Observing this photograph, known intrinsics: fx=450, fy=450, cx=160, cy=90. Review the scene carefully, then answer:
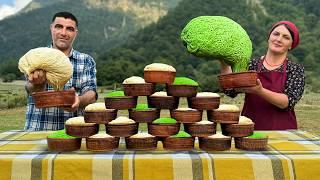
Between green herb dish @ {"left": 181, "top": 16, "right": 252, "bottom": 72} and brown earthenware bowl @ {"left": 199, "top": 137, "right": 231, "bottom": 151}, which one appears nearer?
brown earthenware bowl @ {"left": 199, "top": 137, "right": 231, "bottom": 151}

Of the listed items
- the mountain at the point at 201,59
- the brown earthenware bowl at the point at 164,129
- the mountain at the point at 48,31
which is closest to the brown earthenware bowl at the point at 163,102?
the brown earthenware bowl at the point at 164,129

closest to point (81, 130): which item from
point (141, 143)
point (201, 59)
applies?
point (141, 143)

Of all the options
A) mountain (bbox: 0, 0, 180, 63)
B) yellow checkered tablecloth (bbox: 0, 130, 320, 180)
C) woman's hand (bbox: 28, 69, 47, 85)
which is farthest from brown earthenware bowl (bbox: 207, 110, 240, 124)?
mountain (bbox: 0, 0, 180, 63)

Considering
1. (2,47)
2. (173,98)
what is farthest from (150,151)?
(2,47)

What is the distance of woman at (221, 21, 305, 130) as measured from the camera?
13.0 ft

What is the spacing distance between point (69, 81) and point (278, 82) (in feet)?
6.76

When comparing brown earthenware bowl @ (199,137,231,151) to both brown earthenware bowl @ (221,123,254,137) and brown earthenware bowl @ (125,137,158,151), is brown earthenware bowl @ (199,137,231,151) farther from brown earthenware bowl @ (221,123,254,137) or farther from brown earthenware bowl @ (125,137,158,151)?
brown earthenware bowl @ (125,137,158,151)

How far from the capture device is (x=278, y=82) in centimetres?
406

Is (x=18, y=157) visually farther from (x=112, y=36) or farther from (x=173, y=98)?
(x=112, y=36)

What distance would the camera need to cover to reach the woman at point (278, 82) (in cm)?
396

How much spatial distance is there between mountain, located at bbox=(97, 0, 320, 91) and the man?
51.9 meters

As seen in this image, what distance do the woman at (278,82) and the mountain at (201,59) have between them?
52722 mm

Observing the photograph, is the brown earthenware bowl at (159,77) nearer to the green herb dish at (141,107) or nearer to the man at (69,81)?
the green herb dish at (141,107)

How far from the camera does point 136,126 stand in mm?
3078
